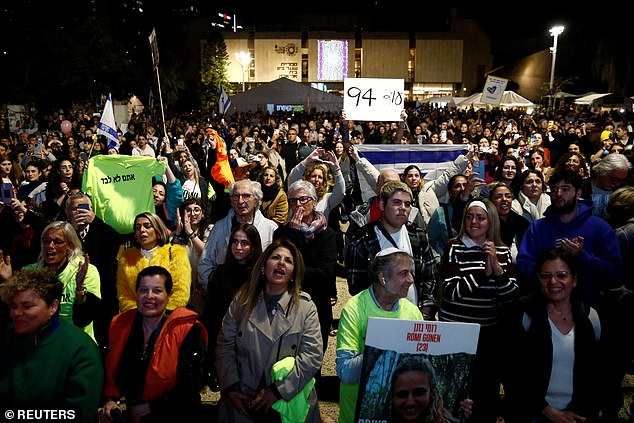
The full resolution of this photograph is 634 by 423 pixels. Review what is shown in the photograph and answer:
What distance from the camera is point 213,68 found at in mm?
56031

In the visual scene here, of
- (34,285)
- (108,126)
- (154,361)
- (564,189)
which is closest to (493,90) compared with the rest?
(108,126)

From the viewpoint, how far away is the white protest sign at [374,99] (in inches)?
349

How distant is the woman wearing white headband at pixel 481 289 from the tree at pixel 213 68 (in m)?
52.8

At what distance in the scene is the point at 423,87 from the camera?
204 ft

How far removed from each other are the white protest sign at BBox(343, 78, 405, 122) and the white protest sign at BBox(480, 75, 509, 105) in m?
9.06

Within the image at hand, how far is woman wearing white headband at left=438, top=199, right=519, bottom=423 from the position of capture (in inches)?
145

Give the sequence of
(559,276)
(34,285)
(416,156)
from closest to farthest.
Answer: (34,285) < (559,276) < (416,156)

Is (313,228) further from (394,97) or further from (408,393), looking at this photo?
(394,97)

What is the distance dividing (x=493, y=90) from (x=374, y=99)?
9.81 m

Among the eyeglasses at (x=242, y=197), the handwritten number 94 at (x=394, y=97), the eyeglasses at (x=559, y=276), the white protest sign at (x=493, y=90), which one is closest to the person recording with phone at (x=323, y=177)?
the eyeglasses at (x=242, y=197)

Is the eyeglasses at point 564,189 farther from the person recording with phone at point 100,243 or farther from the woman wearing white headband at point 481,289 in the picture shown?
the person recording with phone at point 100,243

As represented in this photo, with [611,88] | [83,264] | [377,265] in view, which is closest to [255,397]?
[377,265]

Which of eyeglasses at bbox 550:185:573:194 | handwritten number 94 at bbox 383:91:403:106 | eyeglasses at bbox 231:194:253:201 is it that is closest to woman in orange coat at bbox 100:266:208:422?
eyeglasses at bbox 231:194:253:201

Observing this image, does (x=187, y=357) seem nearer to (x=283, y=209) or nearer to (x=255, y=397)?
(x=255, y=397)
